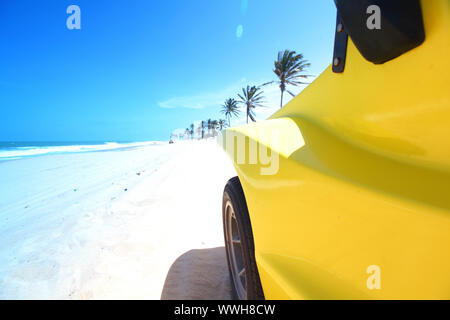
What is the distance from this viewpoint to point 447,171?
498 mm

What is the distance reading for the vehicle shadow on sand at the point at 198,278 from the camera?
63.1 inches

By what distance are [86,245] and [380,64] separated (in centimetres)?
306

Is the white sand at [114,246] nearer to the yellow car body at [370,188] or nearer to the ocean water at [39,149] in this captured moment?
the yellow car body at [370,188]

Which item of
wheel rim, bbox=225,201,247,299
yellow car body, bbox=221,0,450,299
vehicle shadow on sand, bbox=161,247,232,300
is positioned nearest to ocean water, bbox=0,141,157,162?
vehicle shadow on sand, bbox=161,247,232,300

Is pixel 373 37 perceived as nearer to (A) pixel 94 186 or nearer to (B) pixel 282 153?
(B) pixel 282 153

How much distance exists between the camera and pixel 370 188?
1.68ft

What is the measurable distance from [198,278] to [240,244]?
3.15ft

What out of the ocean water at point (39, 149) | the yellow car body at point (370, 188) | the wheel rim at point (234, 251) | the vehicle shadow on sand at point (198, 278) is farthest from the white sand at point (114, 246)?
the ocean water at point (39, 149)

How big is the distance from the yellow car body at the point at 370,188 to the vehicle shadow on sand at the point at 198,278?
106 centimetres

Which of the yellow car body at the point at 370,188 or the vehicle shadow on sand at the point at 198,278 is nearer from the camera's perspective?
the yellow car body at the point at 370,188

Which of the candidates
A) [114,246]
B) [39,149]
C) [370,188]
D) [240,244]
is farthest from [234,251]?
[39,149]

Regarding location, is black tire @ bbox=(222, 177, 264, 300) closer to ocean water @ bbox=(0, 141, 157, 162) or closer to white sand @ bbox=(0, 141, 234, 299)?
white sand @ bbox=(0, 141, 234, 299)

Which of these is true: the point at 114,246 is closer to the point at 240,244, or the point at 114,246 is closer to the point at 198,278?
the point at 198,278
